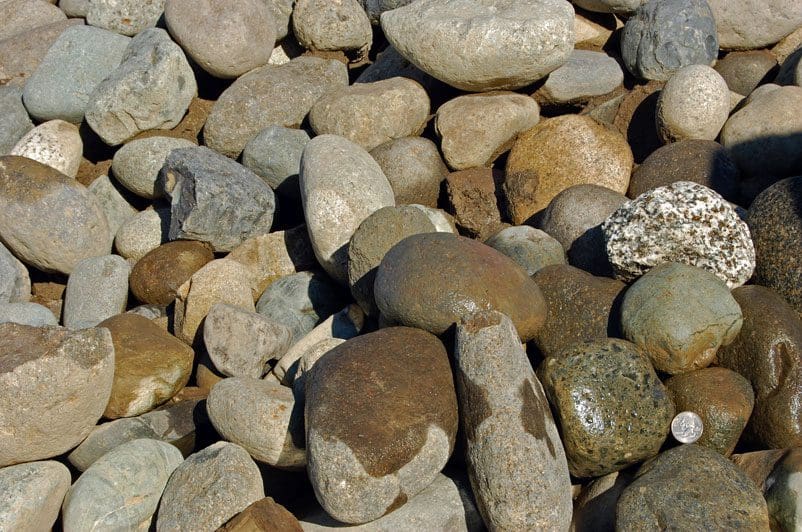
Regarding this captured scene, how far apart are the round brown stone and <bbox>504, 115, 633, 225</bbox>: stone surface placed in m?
2.57

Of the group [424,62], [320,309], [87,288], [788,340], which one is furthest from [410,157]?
[788,340]

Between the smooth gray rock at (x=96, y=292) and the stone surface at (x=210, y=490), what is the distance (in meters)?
2.35

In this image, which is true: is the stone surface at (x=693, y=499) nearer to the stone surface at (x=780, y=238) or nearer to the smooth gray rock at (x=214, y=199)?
the stone surface at (x=780, y=238)

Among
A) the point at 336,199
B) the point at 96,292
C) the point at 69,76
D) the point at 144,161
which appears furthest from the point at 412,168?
the point at 69,76

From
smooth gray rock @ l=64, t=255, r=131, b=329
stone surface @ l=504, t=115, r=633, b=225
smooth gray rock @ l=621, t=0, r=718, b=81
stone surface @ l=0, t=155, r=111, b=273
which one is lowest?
smooth gray rock @ l=64, t=255, r=131, b=329

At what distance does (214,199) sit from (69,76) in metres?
2.57

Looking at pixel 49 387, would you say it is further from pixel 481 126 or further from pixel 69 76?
pixel 69 76

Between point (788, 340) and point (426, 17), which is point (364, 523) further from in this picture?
point (426, 17)

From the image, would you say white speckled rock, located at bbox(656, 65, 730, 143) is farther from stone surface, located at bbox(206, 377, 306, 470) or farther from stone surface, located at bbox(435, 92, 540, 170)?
stone surface, located at bbox(206, 377, 306, 470)

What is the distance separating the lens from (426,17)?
6789mm

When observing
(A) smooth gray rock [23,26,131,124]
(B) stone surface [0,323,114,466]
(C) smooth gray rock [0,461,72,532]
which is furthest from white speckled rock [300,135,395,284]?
(A) smooth gray rock [23,26,131,124]

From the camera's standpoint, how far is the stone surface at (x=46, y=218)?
21.9 feet

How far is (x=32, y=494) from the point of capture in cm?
438

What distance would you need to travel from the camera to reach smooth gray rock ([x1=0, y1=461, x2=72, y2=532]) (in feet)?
14.1
